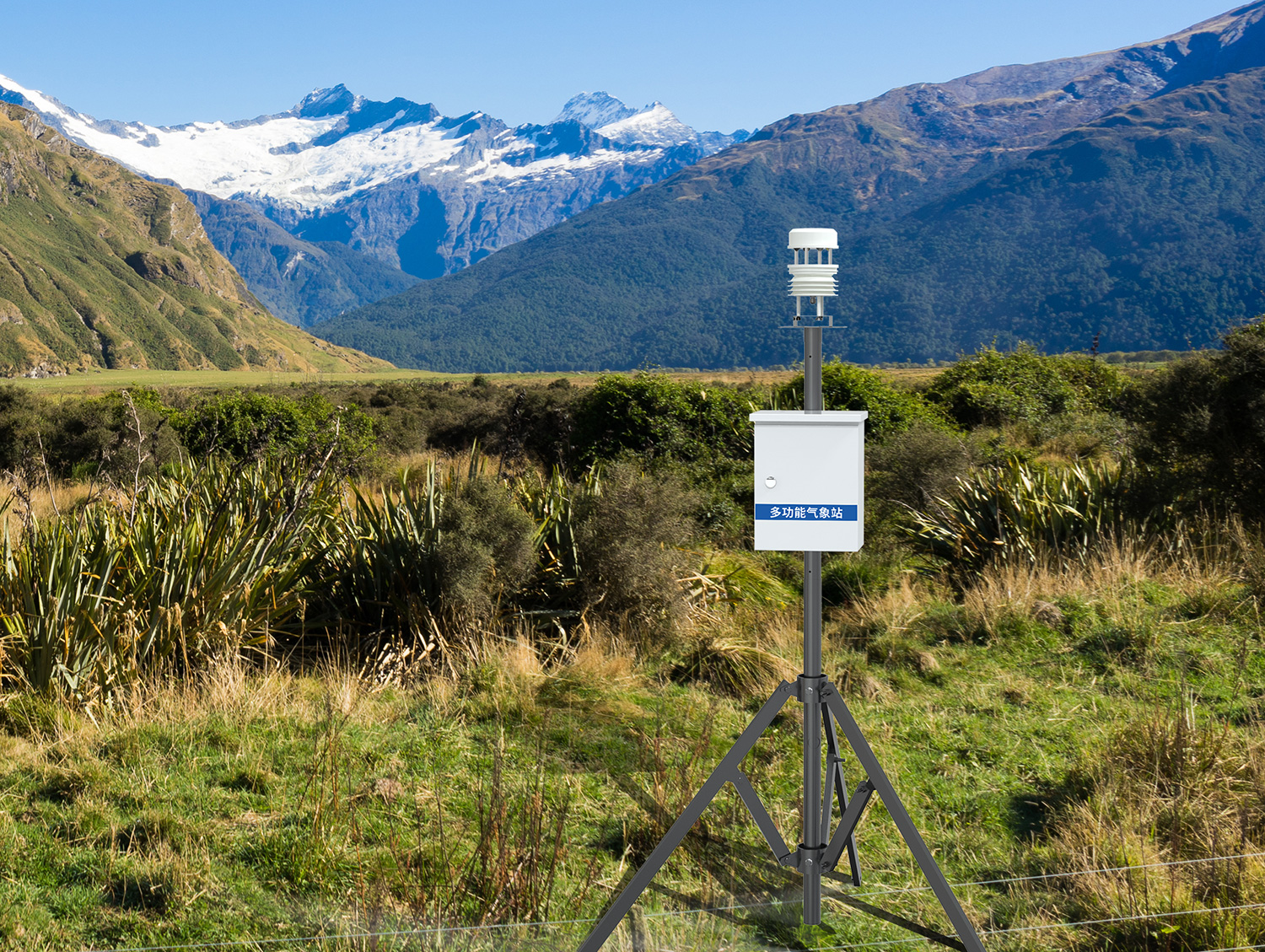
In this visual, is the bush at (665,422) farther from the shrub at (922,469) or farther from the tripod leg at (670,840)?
the tripod leg at (670,840)

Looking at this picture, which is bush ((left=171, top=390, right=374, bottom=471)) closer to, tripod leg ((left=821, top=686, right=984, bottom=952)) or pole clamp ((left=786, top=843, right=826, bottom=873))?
pole clamp ((left=786, top=843, right=826, bottom=873))

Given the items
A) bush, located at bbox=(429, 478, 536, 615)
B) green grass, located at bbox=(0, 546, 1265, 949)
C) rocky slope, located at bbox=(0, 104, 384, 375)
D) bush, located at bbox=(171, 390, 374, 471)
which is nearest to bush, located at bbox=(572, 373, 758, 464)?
bush, located at bbox=(171, 390, 374, 471)

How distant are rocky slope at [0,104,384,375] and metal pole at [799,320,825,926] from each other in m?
108

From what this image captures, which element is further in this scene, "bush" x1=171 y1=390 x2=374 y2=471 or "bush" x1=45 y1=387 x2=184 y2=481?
"bush" x1=171 y1=390 x2=374 y2=471

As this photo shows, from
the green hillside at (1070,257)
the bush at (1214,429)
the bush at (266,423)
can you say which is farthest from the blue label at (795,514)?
the green hillside at (1070,257)

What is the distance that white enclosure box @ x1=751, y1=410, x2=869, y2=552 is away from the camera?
213 centimetres

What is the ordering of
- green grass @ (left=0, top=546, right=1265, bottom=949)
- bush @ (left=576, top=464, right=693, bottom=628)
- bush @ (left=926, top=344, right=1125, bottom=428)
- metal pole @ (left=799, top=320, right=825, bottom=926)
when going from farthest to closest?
bush @ (left=926, top=344, right=1125, bottom=428)
bush @ (left=576, top=464, right=693, bottom=628)
green grass @ (left=0, top=546, right=1265, bottom=949)
metal pole @ (left=799, top=320, right=825, bottom=926)

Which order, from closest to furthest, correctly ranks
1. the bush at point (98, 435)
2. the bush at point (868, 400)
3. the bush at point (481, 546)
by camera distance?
1. the bush at point (481, 546)
2. the bush at point (868, 400)
3. the bush at point (98, 435)

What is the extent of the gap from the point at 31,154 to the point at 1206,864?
173532 millimetres

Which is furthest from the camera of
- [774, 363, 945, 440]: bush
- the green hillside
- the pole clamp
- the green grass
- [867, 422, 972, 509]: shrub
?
the green hillside

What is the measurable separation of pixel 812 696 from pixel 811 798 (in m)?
0.27

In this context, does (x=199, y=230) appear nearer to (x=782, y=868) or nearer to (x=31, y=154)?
(x=31, y=154)

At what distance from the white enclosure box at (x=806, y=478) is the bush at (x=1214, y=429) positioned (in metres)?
5.11

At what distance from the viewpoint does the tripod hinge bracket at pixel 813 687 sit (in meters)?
2.32
